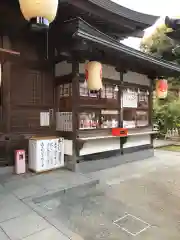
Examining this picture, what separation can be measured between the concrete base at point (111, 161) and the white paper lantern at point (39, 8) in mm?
4113

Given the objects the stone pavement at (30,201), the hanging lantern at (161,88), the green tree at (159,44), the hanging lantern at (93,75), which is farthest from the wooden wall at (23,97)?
the green tree at (159,44)

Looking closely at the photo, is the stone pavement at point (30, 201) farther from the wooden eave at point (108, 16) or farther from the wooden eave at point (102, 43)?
the wooden eave at point (108, 16)

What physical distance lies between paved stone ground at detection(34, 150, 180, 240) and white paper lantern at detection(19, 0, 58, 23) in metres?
3.11

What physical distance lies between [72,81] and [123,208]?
11.6 feet

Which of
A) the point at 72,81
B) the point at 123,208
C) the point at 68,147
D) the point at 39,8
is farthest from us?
the point at 68,147

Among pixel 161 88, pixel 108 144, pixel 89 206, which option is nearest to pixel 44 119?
pixel 108 144

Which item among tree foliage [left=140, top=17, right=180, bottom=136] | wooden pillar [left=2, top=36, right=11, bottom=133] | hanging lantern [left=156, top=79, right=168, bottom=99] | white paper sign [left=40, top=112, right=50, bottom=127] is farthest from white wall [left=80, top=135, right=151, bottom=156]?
tree foliage [left=140, top=17, right=180, bottom=136]

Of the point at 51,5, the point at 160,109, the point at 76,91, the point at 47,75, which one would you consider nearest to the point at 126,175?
the point at 76,91

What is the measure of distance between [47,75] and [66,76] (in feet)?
1.97

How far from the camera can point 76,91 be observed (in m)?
5.86

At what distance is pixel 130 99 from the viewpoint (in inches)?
301

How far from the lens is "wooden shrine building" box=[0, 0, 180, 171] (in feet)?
16.7

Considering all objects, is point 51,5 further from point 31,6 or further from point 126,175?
point 126,175

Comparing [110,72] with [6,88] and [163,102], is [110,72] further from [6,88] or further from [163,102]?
[163,102]
